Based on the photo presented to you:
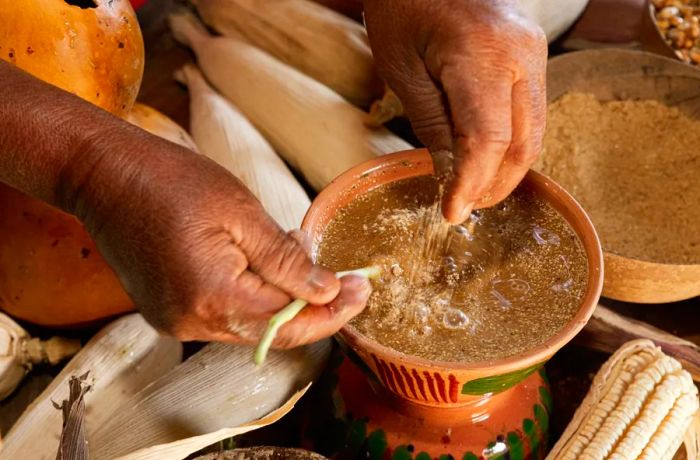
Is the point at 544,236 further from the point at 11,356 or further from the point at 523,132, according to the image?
the point at 11,356

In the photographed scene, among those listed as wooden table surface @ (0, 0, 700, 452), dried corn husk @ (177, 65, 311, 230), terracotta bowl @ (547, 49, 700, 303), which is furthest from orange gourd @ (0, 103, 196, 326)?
terracotta bowl @ (547, 49, 700, 303)

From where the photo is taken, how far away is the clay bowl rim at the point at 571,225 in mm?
909

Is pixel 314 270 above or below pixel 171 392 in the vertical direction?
above

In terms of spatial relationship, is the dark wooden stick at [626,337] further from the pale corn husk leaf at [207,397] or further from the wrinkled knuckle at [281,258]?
the wrinkled knuckle at [281,258]

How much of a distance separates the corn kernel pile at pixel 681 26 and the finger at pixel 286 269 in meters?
1.28

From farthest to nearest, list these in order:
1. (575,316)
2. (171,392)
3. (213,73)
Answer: (213,73), (171,392), (575,316)

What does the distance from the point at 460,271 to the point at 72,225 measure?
0.76m

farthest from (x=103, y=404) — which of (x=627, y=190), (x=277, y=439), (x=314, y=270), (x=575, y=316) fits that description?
(x=627, y=190)

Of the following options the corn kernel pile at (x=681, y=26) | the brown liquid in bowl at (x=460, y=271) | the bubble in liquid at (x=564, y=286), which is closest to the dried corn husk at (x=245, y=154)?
the brown liquid in bowl at (x=460, y=271)

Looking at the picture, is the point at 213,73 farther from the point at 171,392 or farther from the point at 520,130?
the point at 520,130

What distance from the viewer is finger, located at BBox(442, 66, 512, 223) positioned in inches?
38.1

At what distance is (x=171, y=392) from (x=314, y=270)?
548 mm

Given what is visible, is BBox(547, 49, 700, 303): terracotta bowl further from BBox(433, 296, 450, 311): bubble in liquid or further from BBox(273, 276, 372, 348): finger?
BBox(273, 276, 372, 348): finger

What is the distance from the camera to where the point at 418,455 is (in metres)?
1.13
